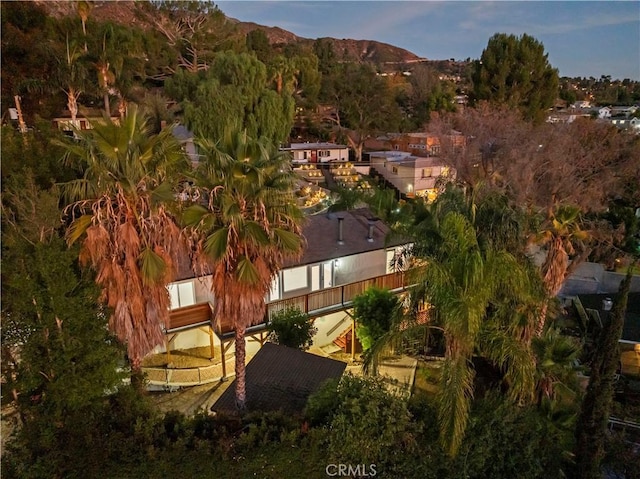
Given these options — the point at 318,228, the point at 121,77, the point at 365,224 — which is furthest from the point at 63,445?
the point at 121,77

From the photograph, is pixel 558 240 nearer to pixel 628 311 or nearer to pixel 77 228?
pixel 628 311

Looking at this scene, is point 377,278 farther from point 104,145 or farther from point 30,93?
point 30,93

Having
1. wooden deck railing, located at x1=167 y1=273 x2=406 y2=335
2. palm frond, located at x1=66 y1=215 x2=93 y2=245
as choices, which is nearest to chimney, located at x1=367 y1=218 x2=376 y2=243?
wooden deck railing, located at x1=167 y1=273 x2=406 y2=335

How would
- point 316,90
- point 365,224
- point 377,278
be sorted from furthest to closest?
point 316,90 → point 365,224 → point 377,278

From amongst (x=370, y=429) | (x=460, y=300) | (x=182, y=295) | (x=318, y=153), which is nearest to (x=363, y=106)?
(x=318, y=153)

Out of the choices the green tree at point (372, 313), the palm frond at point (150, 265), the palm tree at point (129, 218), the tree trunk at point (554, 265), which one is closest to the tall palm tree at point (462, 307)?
the tree trunk at point (554, 265)

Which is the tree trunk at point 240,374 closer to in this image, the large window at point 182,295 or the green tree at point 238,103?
Answer: the large window at point 182,295
